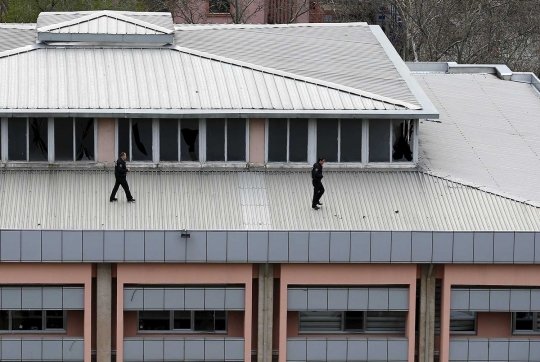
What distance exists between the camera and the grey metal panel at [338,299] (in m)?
58.7

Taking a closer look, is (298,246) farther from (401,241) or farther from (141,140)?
(141,140)

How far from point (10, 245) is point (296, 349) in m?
11.6

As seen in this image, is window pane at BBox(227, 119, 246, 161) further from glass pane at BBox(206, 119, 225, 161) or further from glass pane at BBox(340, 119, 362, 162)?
glass pane at BBox(340, 119, 362, 162)

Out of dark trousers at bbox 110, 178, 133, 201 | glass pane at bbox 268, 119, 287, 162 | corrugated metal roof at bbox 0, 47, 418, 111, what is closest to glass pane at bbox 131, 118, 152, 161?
corrugated metal roof at bbox 0, 47, 418, 111

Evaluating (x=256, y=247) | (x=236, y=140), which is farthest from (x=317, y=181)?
(x=236, y=140)

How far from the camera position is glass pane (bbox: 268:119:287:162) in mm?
62812

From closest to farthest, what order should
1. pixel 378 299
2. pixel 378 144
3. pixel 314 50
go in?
pixel 378 299 < pixel 378 144 < pixel 314 50

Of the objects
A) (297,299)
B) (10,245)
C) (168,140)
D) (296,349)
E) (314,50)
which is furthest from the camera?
(314,50)

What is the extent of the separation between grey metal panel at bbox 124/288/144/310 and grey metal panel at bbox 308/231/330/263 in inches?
261

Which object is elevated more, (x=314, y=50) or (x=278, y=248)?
(x=314, y=50)

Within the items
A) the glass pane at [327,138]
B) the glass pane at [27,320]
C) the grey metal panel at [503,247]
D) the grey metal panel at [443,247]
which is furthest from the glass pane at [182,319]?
the grey metal panel at [503,247]

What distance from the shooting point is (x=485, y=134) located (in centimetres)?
6906

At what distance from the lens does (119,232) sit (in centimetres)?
5731

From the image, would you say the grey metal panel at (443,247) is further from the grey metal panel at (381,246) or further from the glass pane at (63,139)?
the glass pane at (63,139)
